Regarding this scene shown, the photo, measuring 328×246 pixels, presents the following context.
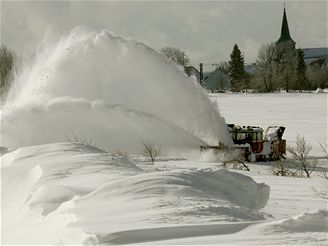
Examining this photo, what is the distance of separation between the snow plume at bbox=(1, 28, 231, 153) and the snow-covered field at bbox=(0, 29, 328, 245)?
0.04 metres

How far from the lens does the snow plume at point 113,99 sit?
18109mm

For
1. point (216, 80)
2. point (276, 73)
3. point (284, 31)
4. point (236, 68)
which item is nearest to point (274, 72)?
point (276, 73)

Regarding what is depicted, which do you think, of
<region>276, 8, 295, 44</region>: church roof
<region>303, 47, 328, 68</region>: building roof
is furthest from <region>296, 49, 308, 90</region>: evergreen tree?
<region>276, 8, 295, 44</region>: church roof

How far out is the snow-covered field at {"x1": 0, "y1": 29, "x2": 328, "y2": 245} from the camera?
5.18 metres

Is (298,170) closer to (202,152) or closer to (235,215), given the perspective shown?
(202,152)

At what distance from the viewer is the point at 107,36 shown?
1931 centimetres

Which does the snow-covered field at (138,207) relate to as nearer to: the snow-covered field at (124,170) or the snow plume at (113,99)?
the snow-covered field at (124,170)

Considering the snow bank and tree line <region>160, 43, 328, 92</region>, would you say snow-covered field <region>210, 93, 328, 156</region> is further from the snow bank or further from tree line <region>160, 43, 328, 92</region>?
tree line <region>160, 43, 328, 92</region>

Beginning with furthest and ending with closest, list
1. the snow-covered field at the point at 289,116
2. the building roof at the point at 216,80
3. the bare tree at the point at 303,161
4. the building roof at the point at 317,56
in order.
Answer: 1. the building roof at the point at 317,56
2. the building roof at the point at 216,80
3. the snow-covered field at the point at 289,116
4. the bare tree at the point at 303,161

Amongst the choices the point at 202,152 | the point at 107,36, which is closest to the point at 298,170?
the point at 202,152

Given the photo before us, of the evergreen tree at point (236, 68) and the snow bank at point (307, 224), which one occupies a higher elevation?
the evergreen tree at point (236, 68)

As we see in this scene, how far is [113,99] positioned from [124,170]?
11200 millimetres

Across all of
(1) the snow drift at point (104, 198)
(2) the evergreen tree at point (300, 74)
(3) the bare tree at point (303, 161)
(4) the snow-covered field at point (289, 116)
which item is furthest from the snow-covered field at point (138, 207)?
(2) the evergreen tree at point (300, 74)

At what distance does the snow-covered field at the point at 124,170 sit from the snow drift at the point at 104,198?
2 centimetres
